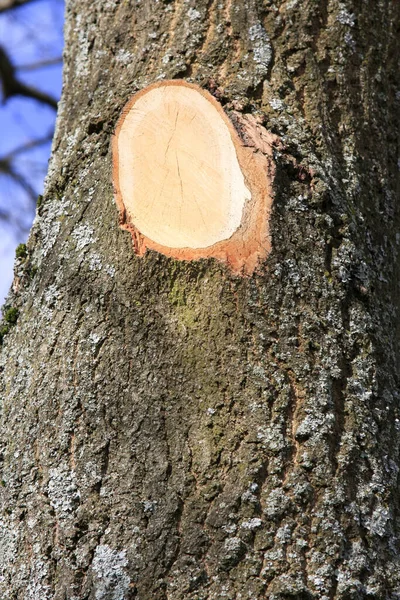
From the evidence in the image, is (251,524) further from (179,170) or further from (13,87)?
(13,87)

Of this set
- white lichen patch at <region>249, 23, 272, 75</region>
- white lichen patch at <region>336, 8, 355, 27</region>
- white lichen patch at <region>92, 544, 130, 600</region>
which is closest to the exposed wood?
white lichen patch at <region>249, 23, 272, 75</region>

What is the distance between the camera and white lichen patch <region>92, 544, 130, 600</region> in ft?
3.74

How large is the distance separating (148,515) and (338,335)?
1.65 ft

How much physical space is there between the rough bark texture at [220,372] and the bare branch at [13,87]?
3594 millimetres

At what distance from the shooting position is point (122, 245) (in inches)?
53.1

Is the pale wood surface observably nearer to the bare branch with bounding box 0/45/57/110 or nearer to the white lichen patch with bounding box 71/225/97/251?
the white lichen patch with bounding box 71/225/97/251

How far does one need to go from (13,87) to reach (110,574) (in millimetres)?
4577

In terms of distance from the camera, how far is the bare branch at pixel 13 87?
194 inches

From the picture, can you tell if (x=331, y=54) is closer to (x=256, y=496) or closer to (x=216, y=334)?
(x=216, y=334)

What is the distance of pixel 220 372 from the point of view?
1.24 meters

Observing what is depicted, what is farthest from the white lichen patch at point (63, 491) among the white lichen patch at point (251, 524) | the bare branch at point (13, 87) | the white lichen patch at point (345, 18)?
the bare branch at point (13, 87)

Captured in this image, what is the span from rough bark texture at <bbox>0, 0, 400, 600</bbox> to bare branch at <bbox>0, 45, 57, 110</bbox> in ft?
11.8

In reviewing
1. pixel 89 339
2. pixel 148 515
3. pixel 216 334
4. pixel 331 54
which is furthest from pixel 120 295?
pixel 331 54

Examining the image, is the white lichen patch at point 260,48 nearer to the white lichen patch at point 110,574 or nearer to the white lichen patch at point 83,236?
the white lichen patch at point 83,236
